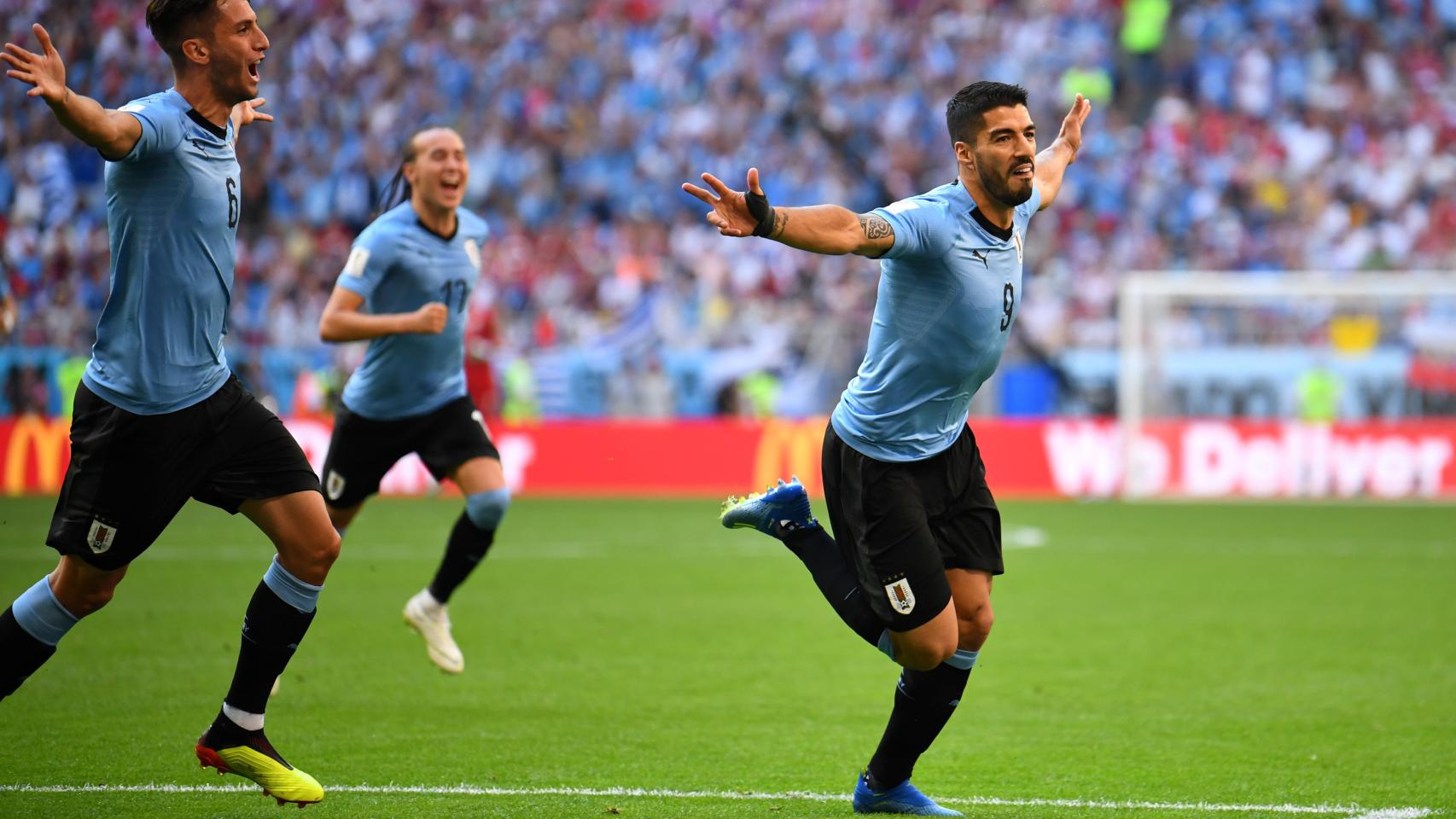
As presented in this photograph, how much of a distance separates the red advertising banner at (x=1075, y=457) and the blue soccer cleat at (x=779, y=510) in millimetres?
13804

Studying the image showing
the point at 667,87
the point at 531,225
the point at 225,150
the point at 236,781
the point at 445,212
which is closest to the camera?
the point at 225,150

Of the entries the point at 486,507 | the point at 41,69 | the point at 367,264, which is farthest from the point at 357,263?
the point at 41,69

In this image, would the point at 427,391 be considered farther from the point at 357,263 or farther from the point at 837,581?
the point at 837,581

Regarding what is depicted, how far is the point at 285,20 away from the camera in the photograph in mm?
25375

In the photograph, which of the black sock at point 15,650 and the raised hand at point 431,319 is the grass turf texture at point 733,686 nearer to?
the black sock at point 15,650

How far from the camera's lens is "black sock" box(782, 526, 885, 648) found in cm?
611

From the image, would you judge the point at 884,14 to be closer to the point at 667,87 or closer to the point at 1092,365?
the point at 667,87

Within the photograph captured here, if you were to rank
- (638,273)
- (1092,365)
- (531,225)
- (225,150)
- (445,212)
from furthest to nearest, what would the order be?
(531,225) → (638,273) → (1092,365) → (445,212) → (225,150)

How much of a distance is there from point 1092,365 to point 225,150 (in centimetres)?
1819

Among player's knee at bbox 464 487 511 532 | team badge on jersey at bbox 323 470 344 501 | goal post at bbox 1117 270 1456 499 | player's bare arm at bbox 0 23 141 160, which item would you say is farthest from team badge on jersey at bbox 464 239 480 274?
goal post at bbox 1117 270 1456 499

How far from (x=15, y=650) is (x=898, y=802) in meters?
2.96

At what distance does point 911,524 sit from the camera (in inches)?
228

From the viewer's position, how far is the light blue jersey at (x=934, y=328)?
5664 millimetres

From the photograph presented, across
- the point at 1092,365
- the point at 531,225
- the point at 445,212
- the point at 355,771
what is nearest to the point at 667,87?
the point at 531,225
